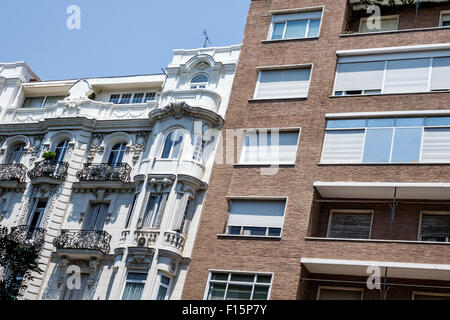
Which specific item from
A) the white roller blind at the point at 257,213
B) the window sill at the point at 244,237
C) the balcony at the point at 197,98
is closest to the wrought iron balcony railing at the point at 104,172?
the balcony at the point at 197,98

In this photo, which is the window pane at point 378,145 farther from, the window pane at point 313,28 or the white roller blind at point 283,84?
the window pane at point 313,28

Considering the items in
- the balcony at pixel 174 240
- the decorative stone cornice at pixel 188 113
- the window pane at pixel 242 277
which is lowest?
the window pane at pixel 242 277

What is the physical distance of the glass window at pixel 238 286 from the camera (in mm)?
22547

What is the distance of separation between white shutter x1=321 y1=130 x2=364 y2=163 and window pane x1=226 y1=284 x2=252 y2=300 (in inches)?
211

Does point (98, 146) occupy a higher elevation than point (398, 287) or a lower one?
higher

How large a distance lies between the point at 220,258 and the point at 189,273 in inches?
48.9

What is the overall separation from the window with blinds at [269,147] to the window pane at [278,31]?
4794 millimetres

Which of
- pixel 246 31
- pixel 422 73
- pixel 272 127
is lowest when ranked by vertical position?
pixel 272 127

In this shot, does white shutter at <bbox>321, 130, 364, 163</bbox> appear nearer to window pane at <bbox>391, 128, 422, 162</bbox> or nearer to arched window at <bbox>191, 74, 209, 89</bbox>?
window pane at <bbox>391, 128, 422, 162</bbox>

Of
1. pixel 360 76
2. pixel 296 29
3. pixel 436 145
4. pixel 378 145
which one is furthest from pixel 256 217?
pixel 296 29

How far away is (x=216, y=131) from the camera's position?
29.5m

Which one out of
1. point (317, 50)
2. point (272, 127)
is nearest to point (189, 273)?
point (272, 127)
